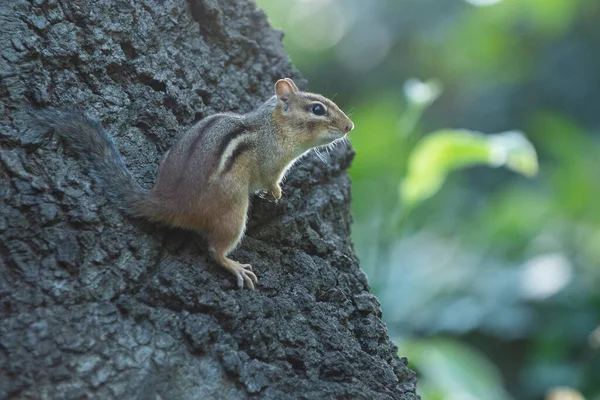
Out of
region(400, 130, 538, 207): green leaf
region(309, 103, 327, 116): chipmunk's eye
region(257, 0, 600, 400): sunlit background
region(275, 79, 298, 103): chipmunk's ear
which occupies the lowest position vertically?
region(275, 79, 298, 103): chipmunk's ear

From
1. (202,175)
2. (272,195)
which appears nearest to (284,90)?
(272,195)

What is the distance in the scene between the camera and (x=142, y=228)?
2.28 meters

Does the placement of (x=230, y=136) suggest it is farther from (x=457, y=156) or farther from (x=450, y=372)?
(x=450, y=372)

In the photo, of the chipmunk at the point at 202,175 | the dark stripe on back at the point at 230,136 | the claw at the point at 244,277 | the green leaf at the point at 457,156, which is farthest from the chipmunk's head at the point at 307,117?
the green leaf at the point at 457,156

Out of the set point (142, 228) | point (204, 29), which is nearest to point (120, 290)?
point (142, 228)

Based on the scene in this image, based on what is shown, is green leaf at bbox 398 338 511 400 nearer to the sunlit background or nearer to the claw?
the sunlit background

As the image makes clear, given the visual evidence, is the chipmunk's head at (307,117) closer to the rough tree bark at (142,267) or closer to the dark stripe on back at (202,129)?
the rough tree bark at (142,267)

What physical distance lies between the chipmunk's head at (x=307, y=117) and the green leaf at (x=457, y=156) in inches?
37.2

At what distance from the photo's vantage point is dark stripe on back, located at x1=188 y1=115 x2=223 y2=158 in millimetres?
2391

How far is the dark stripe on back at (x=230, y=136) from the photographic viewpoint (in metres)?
2.46

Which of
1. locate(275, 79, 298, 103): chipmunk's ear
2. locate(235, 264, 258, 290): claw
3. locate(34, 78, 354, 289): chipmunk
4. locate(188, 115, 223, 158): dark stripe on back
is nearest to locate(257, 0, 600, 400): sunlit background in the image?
locate(275, 79, 298, 103): chipmunk's ear

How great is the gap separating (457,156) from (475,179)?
5212 millimetres

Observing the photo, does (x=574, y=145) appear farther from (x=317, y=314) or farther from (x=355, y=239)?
(x=317, y=314)

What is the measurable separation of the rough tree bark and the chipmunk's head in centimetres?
25
